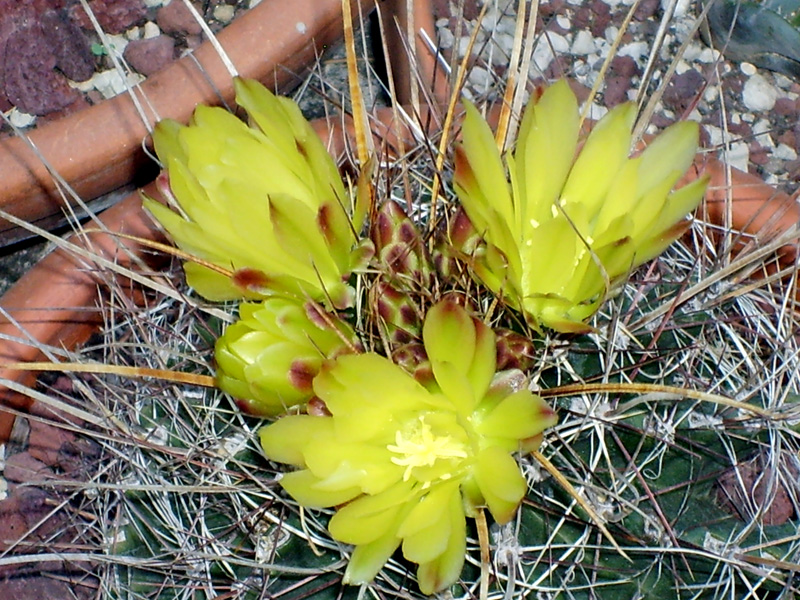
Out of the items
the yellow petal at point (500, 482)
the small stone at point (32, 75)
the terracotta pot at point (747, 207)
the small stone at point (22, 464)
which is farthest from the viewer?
the small stone at point (32, 75)

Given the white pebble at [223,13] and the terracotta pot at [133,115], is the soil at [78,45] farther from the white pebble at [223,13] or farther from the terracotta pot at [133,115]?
the terracotta pot at [133,115]

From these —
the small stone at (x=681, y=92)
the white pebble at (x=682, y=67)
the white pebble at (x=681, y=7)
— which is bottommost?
the small stone at (x=681, y=92)

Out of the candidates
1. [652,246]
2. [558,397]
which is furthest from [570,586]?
[652,246]

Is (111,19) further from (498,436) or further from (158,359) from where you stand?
(498,436)

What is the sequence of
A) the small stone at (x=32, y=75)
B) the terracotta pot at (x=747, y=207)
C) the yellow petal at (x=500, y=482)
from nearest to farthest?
1. the yellow petal at (x=500, y=482)
2. the terracotta pot at (x=747, y=207)
3. the small stone at (x=32, y=75)

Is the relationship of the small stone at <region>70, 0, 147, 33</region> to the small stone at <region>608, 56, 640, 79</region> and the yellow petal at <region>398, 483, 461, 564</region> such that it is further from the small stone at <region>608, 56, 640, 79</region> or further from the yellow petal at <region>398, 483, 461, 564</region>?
the yellow petal at <region>398, 483, 461, 564</region>

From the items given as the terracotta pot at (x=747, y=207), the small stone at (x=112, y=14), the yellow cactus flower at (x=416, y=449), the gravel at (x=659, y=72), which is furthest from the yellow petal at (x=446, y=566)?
the small stone at (x=112, y=14)

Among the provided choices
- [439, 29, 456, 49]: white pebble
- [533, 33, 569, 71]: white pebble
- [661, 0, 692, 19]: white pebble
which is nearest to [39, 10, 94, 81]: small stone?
[439, 29, 456, 49]: white pebble
